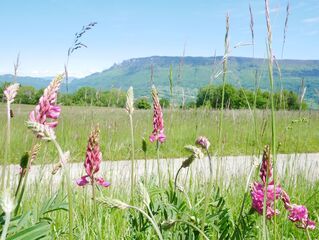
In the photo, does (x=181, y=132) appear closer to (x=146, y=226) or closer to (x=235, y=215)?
(x=235, y=215)

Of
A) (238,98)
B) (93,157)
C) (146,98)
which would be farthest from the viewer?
(238,98)

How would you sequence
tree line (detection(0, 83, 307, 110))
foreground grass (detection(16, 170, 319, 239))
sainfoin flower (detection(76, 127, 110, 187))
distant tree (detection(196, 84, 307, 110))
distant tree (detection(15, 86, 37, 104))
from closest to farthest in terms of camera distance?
sainfoin flower (detection(76, 127, 110, 187)) → foreground grass (detection(16, 170, 319, 239)) → distant tree (detection(196, 84, 307, 110)) → tree line (detection(0, 83, 307, 110)) → distant tree (detection(15, 86, 37, 104))

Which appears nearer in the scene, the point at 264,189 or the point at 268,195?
the point at 264,189

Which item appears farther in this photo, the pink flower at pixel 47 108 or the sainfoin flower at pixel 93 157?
the sainfoin flower at pixel 93 157

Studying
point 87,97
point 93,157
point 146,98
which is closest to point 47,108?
point 93,157

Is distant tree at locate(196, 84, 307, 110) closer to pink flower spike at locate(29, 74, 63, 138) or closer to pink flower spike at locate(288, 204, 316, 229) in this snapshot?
pink flower spike at locate(288, 204, 316, 229)

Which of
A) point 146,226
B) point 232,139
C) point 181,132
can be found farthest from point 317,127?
point 146,226

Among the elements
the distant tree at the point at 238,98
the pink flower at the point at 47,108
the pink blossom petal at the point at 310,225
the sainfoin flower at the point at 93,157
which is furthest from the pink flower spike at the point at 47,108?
the distant tree at the point at 238,98

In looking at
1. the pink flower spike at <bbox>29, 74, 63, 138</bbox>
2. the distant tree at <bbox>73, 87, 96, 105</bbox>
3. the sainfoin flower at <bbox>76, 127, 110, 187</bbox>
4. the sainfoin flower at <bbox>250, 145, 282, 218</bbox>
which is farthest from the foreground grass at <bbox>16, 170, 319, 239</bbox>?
the distant tree at <bbox>73, 87, 96, 105</bbox>

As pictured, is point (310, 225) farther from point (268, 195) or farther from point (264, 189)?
point (264, 189)

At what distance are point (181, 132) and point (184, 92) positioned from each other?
7.30 m

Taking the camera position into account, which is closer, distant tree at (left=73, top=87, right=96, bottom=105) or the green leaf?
the green leaf

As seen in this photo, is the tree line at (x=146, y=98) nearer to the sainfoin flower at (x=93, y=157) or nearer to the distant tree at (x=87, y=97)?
the distant tree at (x=87, y=97)

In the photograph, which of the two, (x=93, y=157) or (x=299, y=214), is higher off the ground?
(x=93, y=157)
